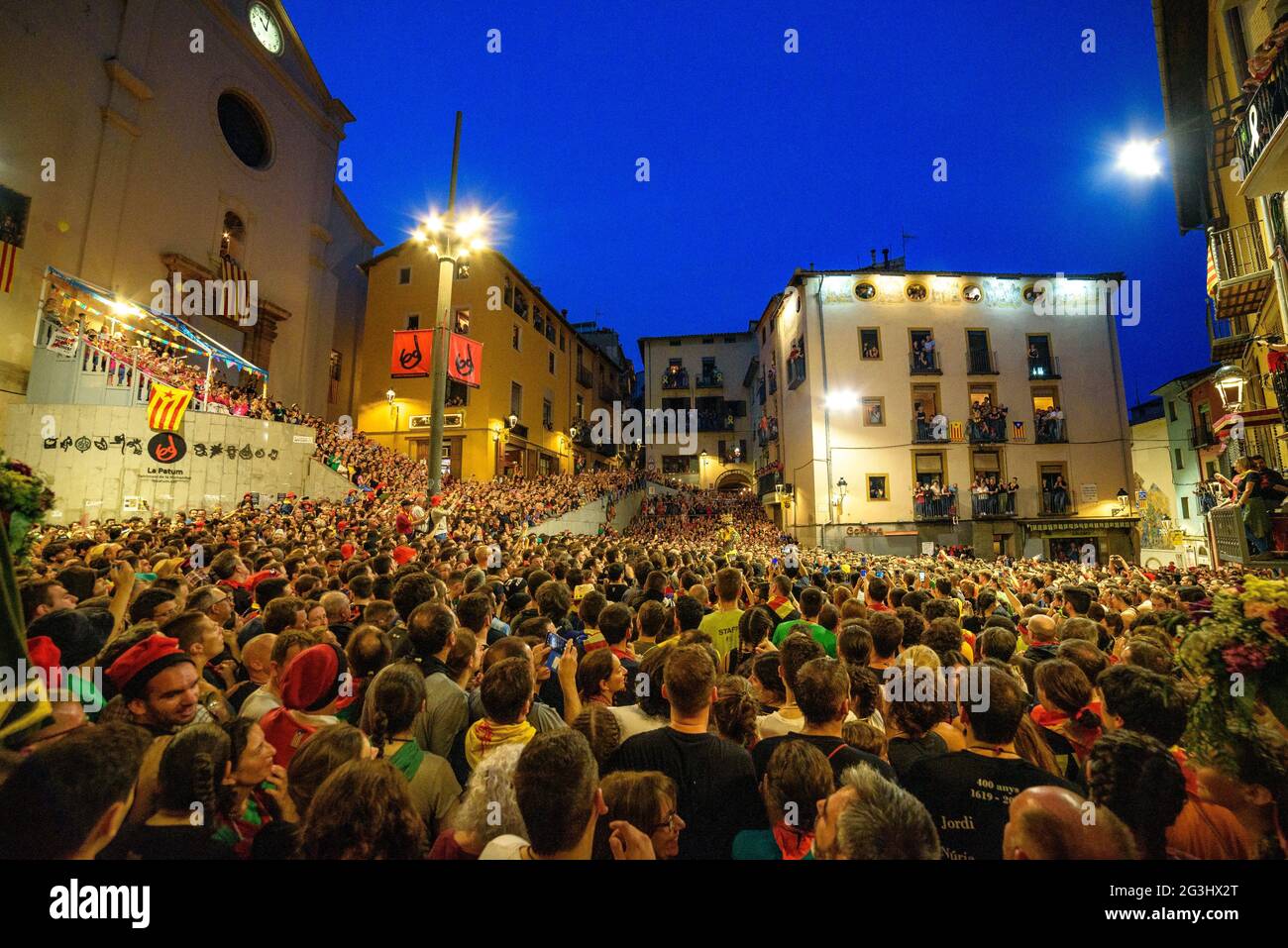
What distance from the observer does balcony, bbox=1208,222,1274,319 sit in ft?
38.7

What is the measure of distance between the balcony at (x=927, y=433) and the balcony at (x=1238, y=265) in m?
10.8

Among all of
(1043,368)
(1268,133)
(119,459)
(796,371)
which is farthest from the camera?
(796,371)

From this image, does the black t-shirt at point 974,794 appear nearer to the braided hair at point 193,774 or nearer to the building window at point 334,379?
the braided hair at point 193,774

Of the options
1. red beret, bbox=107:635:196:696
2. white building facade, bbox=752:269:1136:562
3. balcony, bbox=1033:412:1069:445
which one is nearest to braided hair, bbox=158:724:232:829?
red beret, bbox=107:635:196:696

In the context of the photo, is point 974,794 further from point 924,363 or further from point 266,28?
point 266,28

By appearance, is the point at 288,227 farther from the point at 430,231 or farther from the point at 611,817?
the point at 611,817

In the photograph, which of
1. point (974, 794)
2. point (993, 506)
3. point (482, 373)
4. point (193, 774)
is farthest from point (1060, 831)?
point (482, 373)

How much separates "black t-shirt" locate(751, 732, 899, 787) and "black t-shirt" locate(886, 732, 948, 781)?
173mm

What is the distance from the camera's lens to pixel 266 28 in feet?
78.3

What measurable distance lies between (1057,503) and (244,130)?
37922mm

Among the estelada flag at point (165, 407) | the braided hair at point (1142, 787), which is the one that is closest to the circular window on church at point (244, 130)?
the estelada flag at point (165, 407)

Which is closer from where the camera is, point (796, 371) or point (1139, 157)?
point (1139, 157)
